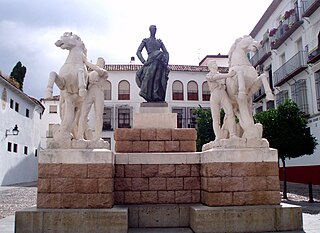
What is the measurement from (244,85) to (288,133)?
9.25m

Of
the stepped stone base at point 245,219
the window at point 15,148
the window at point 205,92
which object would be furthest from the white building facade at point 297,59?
the window at point 15,148

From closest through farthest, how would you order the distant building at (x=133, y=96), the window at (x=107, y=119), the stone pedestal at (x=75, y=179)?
1. the stone pedestal at (x=75, y=179)
2. the window at (x=107, y=119)
3. the distant building at (x=133, y=96)

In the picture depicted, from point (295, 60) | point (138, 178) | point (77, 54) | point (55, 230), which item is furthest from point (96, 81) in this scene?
point (295, 60)

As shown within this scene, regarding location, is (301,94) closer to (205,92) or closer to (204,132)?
(204,132)

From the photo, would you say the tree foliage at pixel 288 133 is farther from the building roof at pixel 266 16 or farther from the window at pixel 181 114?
the window at pixel 181 114

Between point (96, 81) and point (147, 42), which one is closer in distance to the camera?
point (96, 81)

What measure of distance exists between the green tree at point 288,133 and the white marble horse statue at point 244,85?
8.80m

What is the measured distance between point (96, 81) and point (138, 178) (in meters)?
2.02

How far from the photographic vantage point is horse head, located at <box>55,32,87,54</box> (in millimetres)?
6879

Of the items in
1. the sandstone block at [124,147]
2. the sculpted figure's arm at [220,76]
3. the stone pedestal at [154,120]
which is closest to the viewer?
the sculpted figure's arm at [220,76]

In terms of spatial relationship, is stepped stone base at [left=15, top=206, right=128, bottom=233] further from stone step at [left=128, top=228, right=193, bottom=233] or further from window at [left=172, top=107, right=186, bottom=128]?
window at [left=172, top=107, right=186, bottom=128]

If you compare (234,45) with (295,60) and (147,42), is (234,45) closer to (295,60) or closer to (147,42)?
(147,42)

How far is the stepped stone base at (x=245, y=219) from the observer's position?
6051mm

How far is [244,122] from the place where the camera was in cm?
691
